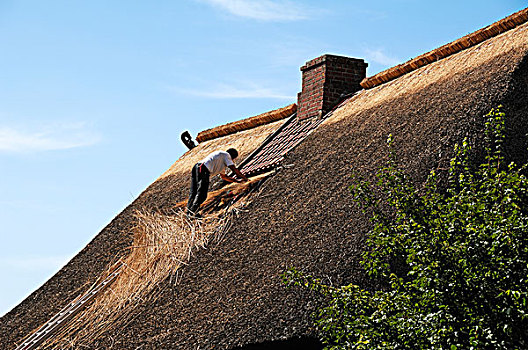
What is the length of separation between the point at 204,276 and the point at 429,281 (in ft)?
8.83

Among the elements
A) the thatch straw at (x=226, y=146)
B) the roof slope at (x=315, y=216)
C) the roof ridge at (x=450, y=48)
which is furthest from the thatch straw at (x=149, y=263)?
the roof ridge at (x=450, y=48)

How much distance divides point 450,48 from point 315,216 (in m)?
3.24

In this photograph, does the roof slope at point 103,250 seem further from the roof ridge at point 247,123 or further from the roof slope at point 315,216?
the roof slope at point 315,216

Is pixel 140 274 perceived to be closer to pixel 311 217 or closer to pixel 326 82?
pixel 311 217

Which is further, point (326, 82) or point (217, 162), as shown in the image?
point (326, 82)

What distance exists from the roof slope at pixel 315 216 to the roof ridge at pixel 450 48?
0.22 meters

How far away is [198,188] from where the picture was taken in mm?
8328

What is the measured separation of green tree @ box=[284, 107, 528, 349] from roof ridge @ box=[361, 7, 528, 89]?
3.36 m

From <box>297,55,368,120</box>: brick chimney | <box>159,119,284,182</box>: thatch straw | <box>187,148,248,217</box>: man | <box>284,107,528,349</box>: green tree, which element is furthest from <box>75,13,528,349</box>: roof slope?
<box>159,119,284,182</box>: thatch straw

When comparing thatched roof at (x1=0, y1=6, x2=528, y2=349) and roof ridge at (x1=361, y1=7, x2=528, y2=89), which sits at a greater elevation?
roof ridge at (x1=361, y1=7, x2=528, y2=89)

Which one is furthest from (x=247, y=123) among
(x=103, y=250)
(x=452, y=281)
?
(x=452, y=281)

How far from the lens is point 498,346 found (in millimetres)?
4082

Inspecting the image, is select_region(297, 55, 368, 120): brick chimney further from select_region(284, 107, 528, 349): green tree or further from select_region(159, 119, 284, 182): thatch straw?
select_region(284, 107, 528, 349): green tree

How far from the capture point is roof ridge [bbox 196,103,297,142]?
10.5 m
